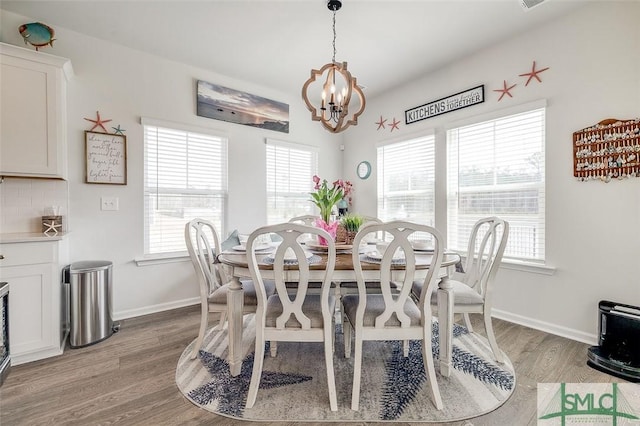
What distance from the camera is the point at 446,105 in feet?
11.0

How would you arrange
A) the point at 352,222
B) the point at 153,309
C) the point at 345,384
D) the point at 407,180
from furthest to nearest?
the point at 407,180, the point at 153,309, the point at 352,222, the point at 345,384

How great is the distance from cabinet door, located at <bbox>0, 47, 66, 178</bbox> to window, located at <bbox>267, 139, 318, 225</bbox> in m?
2.15

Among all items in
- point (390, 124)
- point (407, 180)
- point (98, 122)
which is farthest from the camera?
point (390, 124)

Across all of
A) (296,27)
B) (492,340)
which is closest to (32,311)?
(296,27)

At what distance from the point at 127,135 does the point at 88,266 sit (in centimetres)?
136

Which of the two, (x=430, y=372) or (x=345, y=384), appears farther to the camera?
(x=345, y=384)

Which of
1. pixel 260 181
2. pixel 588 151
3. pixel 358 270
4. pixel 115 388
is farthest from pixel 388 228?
pixel 260 181

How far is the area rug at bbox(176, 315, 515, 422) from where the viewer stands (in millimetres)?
1526

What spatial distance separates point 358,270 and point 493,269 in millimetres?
1104

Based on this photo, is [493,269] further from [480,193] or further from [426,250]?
[480,193]

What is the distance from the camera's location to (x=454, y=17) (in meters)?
2.46

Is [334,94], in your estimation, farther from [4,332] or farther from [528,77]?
[4,332]

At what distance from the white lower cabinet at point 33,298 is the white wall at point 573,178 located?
396 cm

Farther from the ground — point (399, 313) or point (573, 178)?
point (573, 178)
